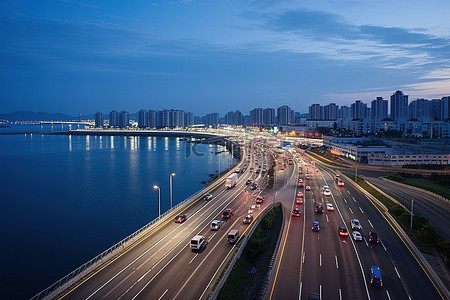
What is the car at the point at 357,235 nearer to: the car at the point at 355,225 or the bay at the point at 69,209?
the car at the point at 355,225

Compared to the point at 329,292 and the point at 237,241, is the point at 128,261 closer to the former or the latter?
the point at 237,241

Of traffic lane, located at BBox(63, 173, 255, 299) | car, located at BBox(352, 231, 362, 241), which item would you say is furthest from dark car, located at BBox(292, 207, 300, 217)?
traffic lane, located at BBox(63, 173, 255, 299)

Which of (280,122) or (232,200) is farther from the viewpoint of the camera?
(280,122)

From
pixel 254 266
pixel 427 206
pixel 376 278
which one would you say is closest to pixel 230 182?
pixel 254 266

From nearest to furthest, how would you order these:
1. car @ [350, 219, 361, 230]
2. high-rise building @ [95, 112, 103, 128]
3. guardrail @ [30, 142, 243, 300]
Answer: guardrail @ [30, 142, 243, 300], car @ [350, 219, 361, 230], high-rise building @ [95, 112, 103, 128]

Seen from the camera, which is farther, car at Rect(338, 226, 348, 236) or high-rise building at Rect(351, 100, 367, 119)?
high-rise building at Rect(351, 100, 367, 119)

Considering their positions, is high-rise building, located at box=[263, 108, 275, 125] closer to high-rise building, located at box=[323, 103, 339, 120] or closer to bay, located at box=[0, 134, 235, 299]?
high-rise building, located at box=[323, 103, 339, 120]

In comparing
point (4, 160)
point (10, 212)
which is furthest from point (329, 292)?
point (4, 160)
